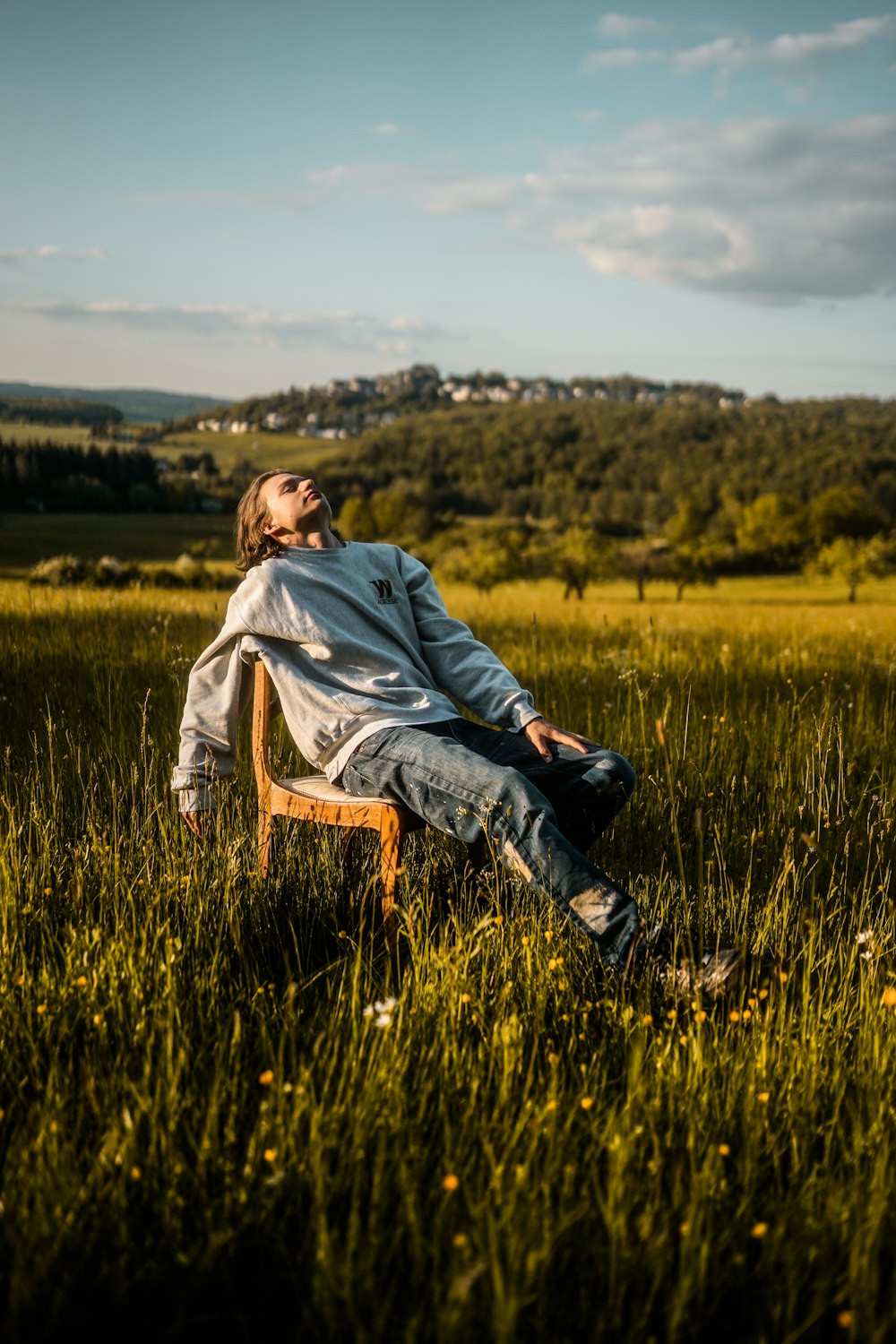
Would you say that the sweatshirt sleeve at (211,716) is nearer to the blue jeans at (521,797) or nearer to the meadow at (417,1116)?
the meadow at (417,1116)

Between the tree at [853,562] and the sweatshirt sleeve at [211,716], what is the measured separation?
4797 cm

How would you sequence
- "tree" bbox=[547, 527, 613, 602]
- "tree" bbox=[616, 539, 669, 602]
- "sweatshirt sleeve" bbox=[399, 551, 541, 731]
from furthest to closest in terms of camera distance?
1. "tree" bbox=[616, 539, 669, 602]
2. "tree" bbox=[547, 527, 613, 602]
3. "sweatshirt sleeve" bbox=[399, 551, 541, 731]

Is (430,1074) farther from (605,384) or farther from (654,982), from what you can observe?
(605,384)

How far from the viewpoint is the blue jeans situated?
2430mm

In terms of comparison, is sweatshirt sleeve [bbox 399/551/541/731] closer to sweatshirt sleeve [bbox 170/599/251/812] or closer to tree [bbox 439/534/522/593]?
sweatshirt sleeve [bbox 170/599/251/812]

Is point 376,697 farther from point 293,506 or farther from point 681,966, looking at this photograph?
point 681,966

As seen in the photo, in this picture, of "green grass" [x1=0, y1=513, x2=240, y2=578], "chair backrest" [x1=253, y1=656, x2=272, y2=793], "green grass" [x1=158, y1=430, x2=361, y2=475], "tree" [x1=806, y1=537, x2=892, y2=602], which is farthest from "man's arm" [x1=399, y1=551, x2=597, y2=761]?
"green grass" [x1=158, y1=430, x2=361, y2=475]

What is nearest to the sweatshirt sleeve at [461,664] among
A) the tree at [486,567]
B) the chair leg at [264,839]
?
the chair leg at [264,839]

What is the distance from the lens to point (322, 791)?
3.13 meters

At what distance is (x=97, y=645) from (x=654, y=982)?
5.70 m

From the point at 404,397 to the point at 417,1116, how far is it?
140m

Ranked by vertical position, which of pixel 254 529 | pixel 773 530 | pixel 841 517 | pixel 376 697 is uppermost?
pixel 841 517

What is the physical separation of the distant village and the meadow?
64.7m

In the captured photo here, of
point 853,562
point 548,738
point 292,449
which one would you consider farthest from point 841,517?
point 548,738
